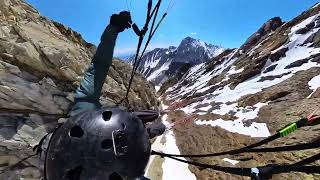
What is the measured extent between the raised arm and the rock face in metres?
8.38

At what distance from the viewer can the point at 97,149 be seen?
157 inches

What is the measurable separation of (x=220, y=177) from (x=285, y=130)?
40.9 ft

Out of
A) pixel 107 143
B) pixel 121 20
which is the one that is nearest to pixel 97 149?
pixel 107 143

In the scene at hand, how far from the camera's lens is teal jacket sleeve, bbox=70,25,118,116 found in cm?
594

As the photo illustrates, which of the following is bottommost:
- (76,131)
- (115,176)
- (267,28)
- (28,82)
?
(115,176)

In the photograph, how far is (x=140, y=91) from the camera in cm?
2983

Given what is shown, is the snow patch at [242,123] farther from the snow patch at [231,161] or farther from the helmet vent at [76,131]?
the helmet vent at [76,131]

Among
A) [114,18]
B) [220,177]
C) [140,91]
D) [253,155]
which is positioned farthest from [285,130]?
[140,91]

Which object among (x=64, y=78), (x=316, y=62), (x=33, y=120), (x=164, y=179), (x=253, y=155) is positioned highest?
(x=316, y=62)

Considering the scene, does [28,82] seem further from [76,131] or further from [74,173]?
[74,173]

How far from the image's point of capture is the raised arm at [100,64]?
5.93 meters

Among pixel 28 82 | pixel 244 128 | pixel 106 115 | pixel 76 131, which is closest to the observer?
pixel 76 131

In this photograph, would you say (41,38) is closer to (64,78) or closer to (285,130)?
(64,78)

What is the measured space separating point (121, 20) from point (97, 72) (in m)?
1.03
